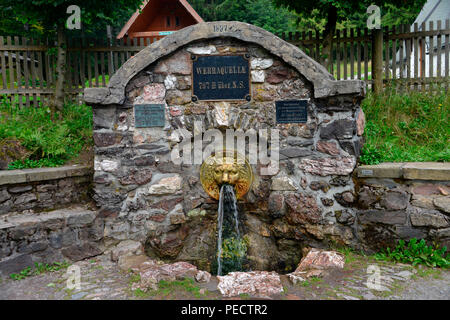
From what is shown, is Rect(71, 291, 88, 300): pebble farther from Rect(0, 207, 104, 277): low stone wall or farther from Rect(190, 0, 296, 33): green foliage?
Rect(190, 0, 296, 33): green foliage


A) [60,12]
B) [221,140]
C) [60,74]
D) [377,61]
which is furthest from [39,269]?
[377,61]

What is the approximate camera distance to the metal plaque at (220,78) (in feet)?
14.5

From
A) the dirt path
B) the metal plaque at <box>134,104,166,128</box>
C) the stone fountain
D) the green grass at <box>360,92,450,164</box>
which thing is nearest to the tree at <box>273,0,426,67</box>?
the green grass at <box>360,92,450,164</box>

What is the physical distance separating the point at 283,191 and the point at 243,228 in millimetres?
738

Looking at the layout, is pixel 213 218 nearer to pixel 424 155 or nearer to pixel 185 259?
pixel 185 259

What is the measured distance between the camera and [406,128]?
5.56 m

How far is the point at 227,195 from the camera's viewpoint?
4723 mm

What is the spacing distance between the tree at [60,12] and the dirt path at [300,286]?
359cm

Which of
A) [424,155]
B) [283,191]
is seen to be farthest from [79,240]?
[424,155]

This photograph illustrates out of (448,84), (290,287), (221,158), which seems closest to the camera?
(290,287)

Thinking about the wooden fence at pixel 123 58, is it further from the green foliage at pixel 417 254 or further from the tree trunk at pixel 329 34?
the green foliage at pixel 417 254

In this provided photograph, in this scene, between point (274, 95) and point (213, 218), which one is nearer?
point (274, 95)

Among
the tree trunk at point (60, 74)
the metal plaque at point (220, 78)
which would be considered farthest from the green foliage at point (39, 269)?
the tree trunk at point (60, 74)

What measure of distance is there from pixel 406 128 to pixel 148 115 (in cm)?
380
